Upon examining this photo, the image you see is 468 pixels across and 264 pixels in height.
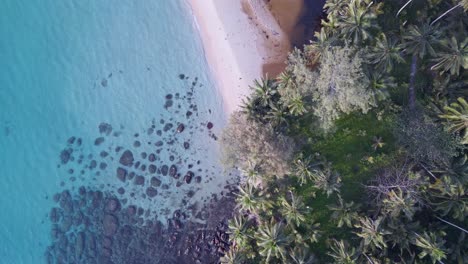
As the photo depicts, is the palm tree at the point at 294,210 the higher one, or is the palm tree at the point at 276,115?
the palm tree at the point at 276,115

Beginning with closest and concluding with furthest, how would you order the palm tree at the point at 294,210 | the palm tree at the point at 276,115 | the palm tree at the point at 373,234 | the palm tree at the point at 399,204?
the palm tree at the point at 399,204 < the palm tree at the point at 373,234 < the palm tree at the point at 294,210 < the palm tree at the point at 276,115

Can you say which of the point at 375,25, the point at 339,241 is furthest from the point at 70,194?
the point at 375,25

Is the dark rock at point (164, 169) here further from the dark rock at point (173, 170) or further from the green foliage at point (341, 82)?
the green foliage at point (341, 82)

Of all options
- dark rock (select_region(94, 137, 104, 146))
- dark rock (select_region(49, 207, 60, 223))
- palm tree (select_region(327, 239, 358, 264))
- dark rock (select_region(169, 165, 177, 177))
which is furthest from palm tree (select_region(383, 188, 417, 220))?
dark rock (select_region(49, 207, 60, 223))

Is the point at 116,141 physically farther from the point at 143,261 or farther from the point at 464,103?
the point at 464,103

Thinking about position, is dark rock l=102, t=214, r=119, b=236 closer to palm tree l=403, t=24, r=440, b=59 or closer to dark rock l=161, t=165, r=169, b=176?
dark rock l=161, t=165, r=169, b=176

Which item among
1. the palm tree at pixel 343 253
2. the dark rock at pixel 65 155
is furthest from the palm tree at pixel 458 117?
the dark rock at pixel 65 155
